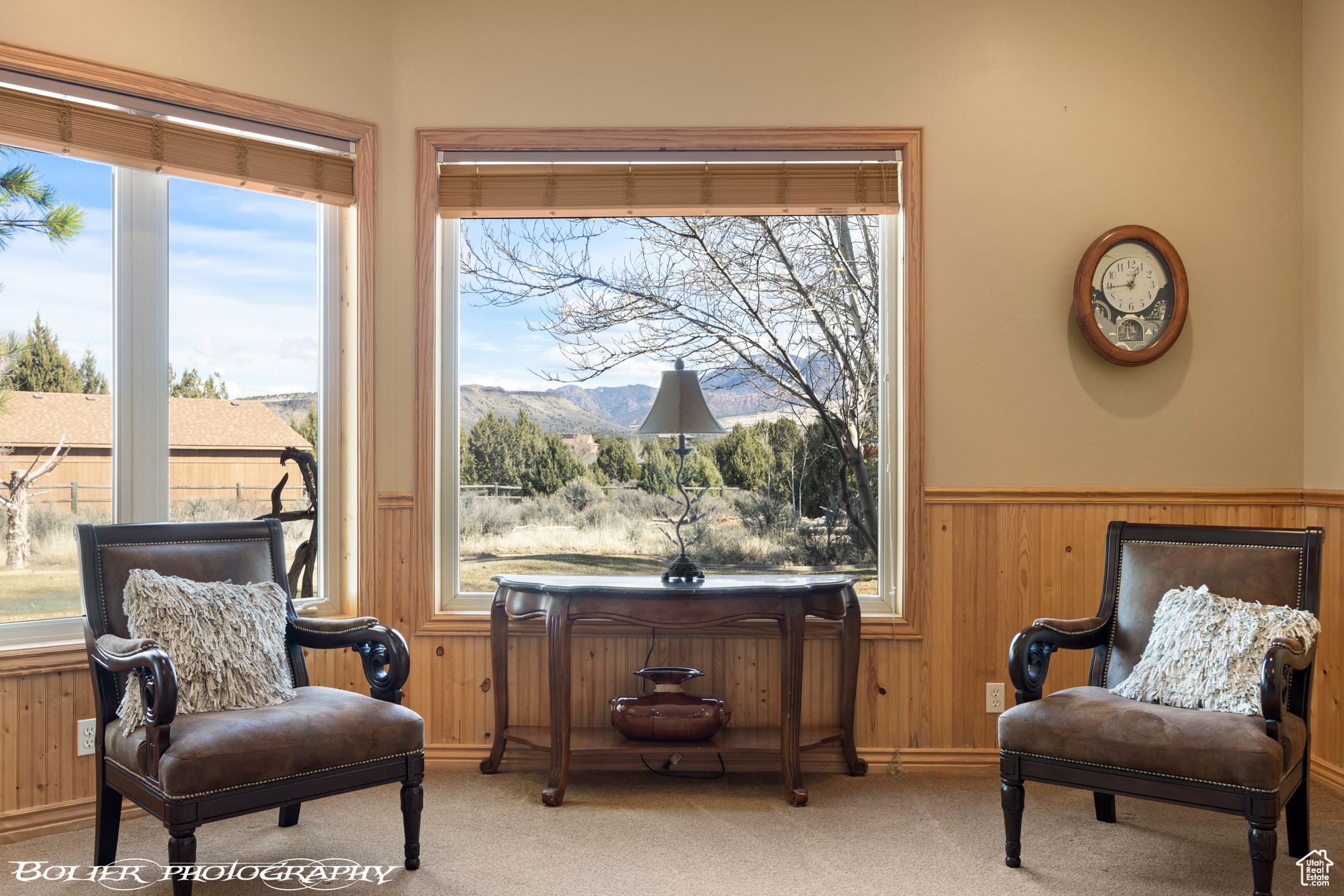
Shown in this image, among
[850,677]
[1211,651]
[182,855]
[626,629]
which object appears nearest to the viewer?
[182,855]

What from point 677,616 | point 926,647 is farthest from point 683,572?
point 926,647

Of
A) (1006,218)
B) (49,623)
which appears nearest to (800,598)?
(1006,218)

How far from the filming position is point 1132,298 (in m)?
3.24

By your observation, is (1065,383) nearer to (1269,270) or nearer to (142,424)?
(1269,270)

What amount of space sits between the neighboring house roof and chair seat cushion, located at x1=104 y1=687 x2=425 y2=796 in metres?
1.03

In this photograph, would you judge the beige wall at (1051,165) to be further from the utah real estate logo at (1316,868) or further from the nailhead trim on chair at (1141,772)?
the utah real estate logo at (1316,868)

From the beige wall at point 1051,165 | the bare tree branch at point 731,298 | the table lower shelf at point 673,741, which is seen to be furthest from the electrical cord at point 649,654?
the beige wall at point 1051,165

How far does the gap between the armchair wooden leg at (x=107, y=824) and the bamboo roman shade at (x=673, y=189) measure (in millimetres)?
2147

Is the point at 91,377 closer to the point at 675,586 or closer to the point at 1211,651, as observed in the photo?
the point at 675,586

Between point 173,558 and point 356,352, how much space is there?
1.05m

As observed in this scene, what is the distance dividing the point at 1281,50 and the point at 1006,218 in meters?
1.19

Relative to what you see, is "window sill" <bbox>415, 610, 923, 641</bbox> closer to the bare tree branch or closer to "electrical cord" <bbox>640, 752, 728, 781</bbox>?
the bare tree branch

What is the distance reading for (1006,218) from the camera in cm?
329

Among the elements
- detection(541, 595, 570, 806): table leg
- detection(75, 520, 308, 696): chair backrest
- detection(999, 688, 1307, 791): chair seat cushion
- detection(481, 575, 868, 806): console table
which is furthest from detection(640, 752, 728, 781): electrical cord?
detection(75, 520, 308, 696): chair backrest
